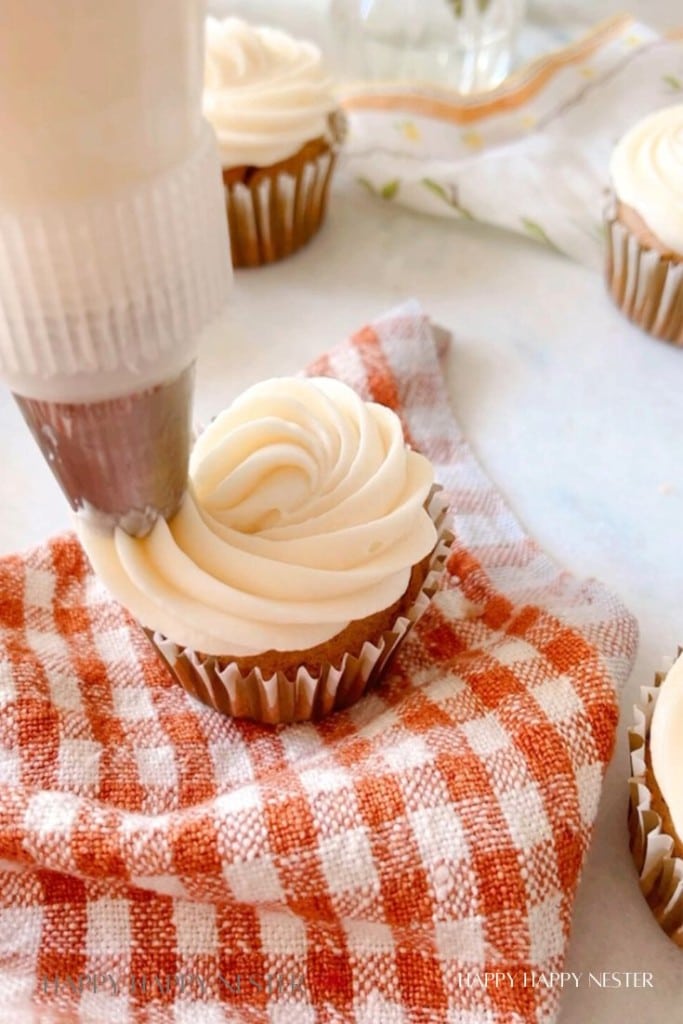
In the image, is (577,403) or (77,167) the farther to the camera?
(577,403)

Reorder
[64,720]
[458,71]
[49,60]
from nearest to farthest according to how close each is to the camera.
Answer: [49,60], [64,720], [458,71]

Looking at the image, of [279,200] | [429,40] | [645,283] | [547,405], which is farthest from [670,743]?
[429,40]

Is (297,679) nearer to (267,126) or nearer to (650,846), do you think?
(650,846)

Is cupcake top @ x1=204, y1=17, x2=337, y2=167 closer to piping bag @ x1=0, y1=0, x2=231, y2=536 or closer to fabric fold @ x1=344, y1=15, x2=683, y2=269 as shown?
fabric fold @ x1=344, y1=15, x2=683, y2=269

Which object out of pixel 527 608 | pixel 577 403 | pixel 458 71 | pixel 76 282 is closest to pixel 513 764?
pixel 527 608

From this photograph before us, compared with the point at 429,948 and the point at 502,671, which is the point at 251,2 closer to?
the point at 502,671

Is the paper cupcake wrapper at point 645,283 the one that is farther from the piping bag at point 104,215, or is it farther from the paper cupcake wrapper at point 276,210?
the piping bag at point 104,215

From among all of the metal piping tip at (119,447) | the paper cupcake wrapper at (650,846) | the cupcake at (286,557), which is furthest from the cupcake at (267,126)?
the paper cupcake wrapper at (650,846)
